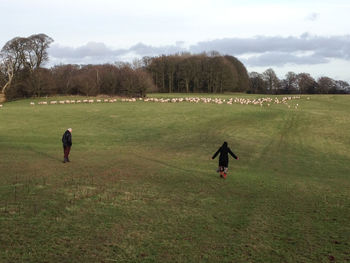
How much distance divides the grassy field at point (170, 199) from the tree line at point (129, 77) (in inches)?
1933

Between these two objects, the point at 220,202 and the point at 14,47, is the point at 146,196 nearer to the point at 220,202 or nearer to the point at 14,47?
the point at 220,202

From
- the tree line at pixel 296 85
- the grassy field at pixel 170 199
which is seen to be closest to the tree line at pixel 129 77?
the tree line at pixel 296 85

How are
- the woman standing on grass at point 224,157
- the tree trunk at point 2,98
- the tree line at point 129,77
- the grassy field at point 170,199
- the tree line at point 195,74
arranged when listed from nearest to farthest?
the grassy field at point 170,199 → the woman standing on grass at point 224,157 → the tree trunk at point 2,98 → the tree line at point 129,77 → the tree line at point 195,74

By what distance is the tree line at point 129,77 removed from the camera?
84000mm

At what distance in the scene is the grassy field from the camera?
10781 mm

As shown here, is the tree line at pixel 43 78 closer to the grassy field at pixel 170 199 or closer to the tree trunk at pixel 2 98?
the tree trunk at pixel 2 98

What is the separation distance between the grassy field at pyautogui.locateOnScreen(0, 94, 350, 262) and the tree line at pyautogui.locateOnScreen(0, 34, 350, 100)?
49111mm

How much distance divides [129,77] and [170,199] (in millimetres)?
77654

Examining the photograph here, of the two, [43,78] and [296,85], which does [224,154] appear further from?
[296,85]

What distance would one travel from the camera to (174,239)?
11.5 meters

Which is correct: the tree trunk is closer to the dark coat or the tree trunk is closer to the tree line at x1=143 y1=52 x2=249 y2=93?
the tree line at x1=143 y1=52 x2=249 y2=93


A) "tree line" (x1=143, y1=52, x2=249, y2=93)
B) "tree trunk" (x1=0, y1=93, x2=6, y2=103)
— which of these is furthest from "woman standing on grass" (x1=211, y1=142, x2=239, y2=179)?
"tree line" (x1=143, y1=52, x2=249, y2=93)

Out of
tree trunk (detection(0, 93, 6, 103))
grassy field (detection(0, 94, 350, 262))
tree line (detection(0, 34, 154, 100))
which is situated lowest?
grassy field (detection(0, 94, 350, 262))

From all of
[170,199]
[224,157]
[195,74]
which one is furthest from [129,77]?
[170,199]
